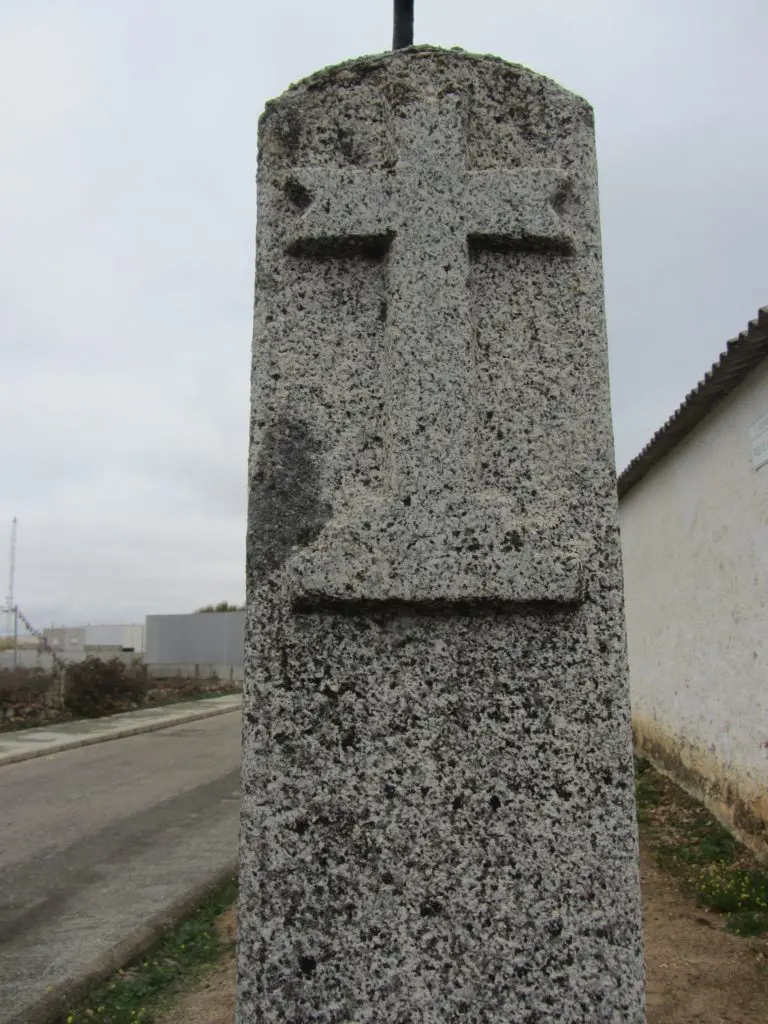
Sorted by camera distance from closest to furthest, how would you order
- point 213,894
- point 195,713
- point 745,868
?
point 213,894
point 745,868
point 195,713

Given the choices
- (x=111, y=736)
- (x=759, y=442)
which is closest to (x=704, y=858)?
(x=759, y=442)

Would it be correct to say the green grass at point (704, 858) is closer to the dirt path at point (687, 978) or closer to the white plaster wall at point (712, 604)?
the dirt path at point (687, 978)

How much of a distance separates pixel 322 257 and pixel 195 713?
52.8 feet

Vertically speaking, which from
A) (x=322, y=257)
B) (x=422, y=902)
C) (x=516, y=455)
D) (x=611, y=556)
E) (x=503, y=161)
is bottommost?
(x=422, y=902)

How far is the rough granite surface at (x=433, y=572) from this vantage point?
1.40 metres

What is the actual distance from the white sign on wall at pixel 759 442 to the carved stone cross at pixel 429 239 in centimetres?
416

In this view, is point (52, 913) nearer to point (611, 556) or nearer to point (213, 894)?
point (213, 894)

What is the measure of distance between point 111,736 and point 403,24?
41.5ft

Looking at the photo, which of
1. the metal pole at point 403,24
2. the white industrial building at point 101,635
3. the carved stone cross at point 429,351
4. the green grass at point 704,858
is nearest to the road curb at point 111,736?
the green grass at point 704,858

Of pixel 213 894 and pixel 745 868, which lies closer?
pixel 213 894

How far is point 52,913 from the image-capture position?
4.58 metres

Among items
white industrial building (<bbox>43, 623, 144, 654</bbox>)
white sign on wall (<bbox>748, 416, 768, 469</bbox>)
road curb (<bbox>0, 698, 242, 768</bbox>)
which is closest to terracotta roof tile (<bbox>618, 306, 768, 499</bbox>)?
white sign on wall (<bbox>748, 416, 768, 469</bbox>)

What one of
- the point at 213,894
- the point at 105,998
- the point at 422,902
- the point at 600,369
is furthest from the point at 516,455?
the point at 213,894

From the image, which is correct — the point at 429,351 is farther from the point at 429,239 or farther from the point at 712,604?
the point at 712,604
